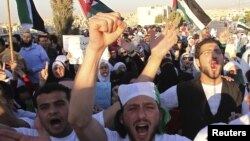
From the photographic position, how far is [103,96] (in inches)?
231

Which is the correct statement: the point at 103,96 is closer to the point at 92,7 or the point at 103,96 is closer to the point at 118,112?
the point at 118,112

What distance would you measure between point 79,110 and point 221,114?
6.60ft

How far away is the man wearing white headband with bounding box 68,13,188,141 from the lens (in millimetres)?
2695

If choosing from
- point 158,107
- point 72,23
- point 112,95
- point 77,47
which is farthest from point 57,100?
point 72,23

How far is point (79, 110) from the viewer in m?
2.70

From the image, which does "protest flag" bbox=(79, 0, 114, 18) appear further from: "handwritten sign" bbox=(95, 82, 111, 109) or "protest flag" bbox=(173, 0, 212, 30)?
"handwritten sign" bbox=(95, 82, 111, 109)

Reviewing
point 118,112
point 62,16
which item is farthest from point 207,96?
point 62,16

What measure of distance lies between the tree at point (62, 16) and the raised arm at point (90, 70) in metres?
19.6

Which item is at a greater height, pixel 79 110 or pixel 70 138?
pixel 79 110

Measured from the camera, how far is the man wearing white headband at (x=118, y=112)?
270cm

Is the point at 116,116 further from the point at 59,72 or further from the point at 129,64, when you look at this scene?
the point at 129,64

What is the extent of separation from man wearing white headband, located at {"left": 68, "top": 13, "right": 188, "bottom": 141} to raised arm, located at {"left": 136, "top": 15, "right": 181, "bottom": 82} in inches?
19.1

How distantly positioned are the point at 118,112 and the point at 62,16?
1986 centimetres

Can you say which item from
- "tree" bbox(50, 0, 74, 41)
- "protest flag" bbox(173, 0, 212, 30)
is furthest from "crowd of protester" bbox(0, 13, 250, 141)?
"tree" bbox(50, 0, 74, 41)
